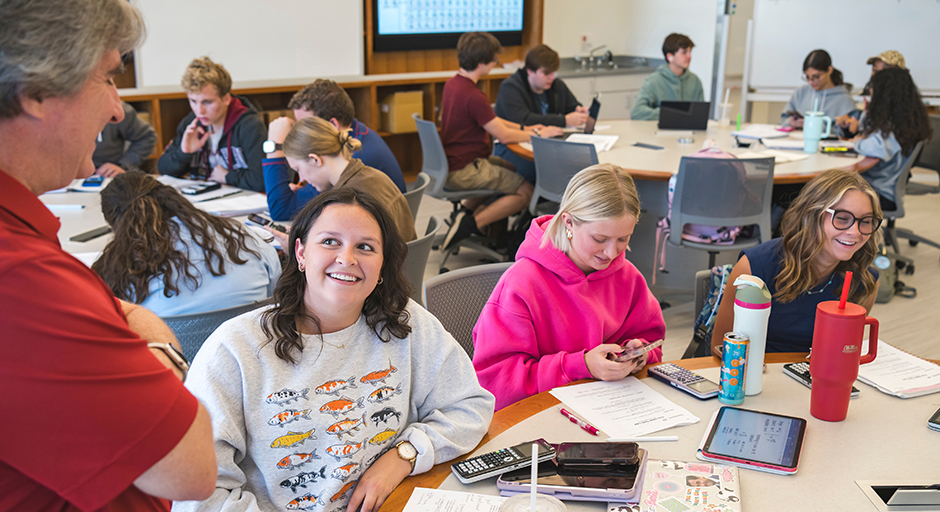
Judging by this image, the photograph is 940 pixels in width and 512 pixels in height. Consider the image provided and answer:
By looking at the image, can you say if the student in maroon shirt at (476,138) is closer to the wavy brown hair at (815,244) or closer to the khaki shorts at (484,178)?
the khaki shorts at (484,178)

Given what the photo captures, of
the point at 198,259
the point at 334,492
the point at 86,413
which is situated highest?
the point at 86,413

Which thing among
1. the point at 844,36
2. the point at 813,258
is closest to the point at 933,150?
the point at 844,36

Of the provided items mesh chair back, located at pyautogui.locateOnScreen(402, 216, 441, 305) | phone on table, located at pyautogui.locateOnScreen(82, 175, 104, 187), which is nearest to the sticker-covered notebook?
mesh chair back, located at pyautogui.locateOnScreen(402, 216, 441, 305)

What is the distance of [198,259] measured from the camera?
78.9 inches

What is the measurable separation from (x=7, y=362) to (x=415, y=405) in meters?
0.90

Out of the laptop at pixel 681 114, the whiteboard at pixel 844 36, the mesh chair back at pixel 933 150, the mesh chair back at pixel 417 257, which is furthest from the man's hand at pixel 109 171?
the whiteboard at pixel 844 36

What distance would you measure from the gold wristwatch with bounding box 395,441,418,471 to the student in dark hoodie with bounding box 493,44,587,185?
350 centimetres

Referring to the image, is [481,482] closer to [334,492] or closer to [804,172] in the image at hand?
[334,492]

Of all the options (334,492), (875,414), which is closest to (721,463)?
(875,414)

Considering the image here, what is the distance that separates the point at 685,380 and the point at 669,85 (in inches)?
171

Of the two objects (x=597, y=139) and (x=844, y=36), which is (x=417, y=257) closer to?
(x=597, y=139)

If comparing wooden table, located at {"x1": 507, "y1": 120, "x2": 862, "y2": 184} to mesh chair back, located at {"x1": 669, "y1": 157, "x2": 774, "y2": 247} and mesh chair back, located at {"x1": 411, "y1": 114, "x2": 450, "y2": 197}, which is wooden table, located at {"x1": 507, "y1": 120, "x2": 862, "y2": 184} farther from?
mesh chair back, located at {"x1": 411, "y1": 114, "x2": 450, "y2": 197}

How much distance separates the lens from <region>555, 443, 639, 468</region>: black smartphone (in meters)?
1.24

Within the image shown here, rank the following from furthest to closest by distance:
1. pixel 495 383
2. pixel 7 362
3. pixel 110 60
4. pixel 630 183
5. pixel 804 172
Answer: pixel 804 172 < pixel 630 183 < pixel 495 383 < pixel 110 60 < pixel 7 362
